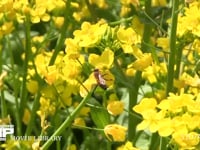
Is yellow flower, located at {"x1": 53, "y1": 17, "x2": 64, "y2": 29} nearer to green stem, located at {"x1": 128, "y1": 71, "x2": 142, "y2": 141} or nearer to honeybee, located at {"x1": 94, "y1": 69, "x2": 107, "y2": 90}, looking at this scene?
green stem, located at {"x1": 128, "y1": 71, "x2": 142, "y2": 141}

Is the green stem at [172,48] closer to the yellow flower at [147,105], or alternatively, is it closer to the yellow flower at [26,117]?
the yellow flower at [147,105]

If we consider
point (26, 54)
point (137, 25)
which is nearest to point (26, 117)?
point (26, 54)

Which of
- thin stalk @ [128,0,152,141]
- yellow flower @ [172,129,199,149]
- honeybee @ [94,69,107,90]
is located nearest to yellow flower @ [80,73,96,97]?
honeybee @ [94,69,107,90]

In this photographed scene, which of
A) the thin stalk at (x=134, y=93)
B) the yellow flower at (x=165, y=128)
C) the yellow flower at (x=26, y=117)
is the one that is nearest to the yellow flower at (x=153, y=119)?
the yellow flower at (x=165, y=128)

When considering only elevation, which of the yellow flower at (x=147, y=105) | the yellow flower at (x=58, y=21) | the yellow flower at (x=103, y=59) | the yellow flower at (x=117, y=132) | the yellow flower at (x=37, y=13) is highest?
the yellow flower at (x=37, y=13)

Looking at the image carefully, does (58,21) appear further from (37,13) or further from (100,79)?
(100,79)

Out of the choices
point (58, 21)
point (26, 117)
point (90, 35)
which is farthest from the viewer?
point (58, 21)

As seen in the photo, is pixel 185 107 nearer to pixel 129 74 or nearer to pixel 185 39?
pixel 185 39

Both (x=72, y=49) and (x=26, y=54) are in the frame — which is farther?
(x=26, y=54)

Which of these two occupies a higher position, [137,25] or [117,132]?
[137,25]
